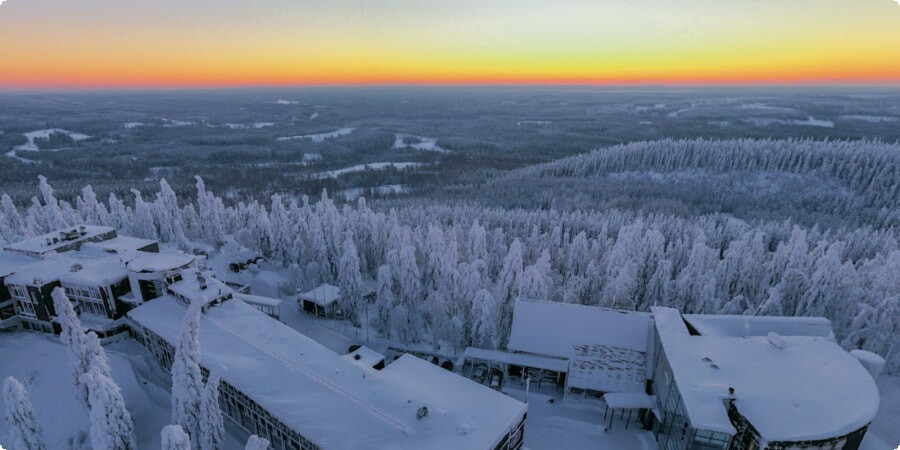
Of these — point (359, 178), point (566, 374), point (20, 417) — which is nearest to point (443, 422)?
point (566, 374)

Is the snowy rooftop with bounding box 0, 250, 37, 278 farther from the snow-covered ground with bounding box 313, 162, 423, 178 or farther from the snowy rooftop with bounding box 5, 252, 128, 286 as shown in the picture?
the snow-covered ground with bounding box 313, 162, 423, 178

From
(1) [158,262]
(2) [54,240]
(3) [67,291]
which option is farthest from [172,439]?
(2) [54,240]

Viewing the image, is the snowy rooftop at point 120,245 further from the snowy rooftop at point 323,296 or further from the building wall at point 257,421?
the building wall at point 257,421

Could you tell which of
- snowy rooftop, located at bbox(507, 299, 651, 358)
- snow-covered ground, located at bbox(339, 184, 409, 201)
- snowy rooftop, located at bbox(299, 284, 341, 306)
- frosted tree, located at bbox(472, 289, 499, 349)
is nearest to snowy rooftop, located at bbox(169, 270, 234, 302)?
snowy rooftop, located at bbox(299, 284, 341, 306)

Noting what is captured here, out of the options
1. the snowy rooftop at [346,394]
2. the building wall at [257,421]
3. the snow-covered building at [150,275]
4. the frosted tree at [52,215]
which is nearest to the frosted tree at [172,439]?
the snowy rooftop at [346,394]

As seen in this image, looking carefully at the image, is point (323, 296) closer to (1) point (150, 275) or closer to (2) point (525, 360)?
(1) point (150, 275)

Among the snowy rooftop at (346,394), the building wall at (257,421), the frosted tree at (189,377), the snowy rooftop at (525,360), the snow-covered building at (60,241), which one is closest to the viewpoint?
the frosted tree at (189,377)

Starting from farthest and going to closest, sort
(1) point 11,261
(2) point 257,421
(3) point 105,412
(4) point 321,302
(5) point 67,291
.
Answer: (4) point 321,302 → (1) point 11,261 → (5) point 67,291 → (2) point 257,421 → (3) point 105,412

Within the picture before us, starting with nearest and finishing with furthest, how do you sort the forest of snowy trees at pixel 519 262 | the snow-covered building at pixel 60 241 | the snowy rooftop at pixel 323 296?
the snow-covered building at pixel 60 241, the forest of snowy trees at pixel 519 262, the snowy rooftop at pixel 323 296
